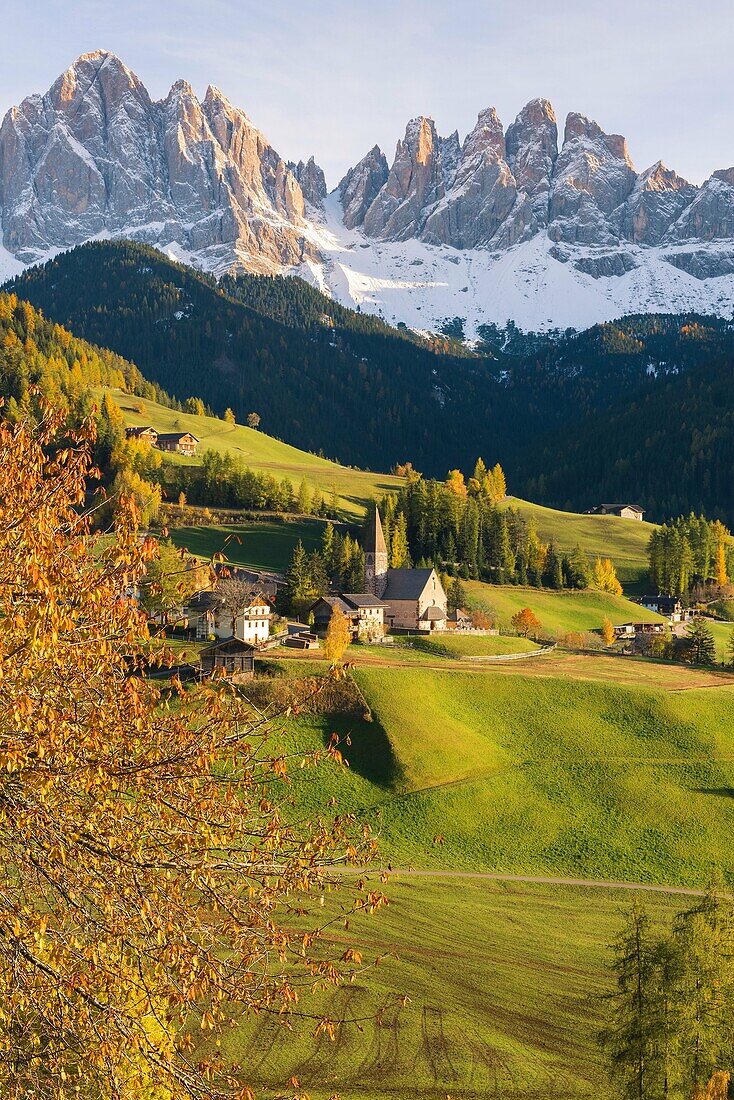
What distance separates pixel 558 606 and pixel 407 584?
106ft

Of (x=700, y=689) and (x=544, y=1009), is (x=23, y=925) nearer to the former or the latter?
(x=544, y=1009)

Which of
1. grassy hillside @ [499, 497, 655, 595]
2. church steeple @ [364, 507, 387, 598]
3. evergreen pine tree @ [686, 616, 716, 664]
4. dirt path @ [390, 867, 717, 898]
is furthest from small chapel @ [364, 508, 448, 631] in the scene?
grassy hillside @ [499, 497, 655, 595]

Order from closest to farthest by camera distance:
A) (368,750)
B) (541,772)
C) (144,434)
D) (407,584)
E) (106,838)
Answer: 1. (106,838)
2. (541,772)
3. (368,750)
4. (407,584)
5. (144,434)

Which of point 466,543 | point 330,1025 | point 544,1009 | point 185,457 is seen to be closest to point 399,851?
point 544,1009

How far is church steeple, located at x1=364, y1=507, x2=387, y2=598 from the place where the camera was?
11594 centimetres

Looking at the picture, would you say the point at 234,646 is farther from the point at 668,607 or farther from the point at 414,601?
the point at 668,607

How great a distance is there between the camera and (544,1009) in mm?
41469

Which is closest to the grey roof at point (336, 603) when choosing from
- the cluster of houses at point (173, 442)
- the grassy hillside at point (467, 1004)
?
the grassy hillside at point (467, 1004)

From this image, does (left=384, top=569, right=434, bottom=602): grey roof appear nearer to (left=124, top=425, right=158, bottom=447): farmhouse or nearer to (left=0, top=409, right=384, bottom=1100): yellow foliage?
(left=124, top=425, right=158, bottom=447): farmhouse

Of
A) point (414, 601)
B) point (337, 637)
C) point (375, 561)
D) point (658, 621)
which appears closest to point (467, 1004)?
point (337, 637)

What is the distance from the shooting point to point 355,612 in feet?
342

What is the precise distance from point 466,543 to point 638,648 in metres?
32.7

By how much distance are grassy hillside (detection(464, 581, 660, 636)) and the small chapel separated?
10.8m

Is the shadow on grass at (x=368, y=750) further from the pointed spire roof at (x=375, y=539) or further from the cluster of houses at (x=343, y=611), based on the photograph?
the pointed spire roof at (x=375, y=539)
